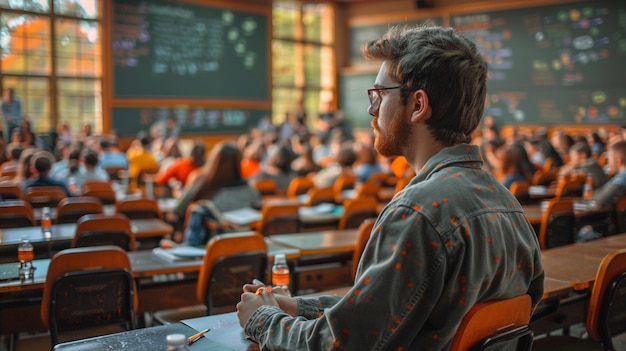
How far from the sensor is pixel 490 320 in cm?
148

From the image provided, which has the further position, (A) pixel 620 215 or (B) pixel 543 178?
(B) pixel 543 178

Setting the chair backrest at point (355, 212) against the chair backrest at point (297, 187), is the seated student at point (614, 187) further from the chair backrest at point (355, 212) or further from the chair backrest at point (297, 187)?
the chair backrest at point (297, 187)

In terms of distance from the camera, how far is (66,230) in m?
4.42

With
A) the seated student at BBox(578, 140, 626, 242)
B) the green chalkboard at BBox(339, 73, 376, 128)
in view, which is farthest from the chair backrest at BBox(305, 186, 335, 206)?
the green chalkboard at BBox(339, 73, 376, 128)

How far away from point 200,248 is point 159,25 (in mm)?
11395

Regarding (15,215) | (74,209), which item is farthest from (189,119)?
(15,215)

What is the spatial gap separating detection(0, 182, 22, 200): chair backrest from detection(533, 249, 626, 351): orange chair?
487cm

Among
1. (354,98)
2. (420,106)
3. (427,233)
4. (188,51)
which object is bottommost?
(427,233)

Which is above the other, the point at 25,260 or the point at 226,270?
the point at 25,260

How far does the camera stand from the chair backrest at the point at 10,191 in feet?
18.9

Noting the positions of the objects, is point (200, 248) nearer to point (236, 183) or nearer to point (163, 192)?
point (236, 183)

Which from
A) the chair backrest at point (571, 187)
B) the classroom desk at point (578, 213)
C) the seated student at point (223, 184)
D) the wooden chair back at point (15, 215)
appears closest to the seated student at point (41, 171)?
the wooden chair back at point (15, 215)

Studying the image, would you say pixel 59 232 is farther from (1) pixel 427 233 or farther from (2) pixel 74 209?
(1) pixel 427 233

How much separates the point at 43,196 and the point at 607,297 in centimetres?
495
